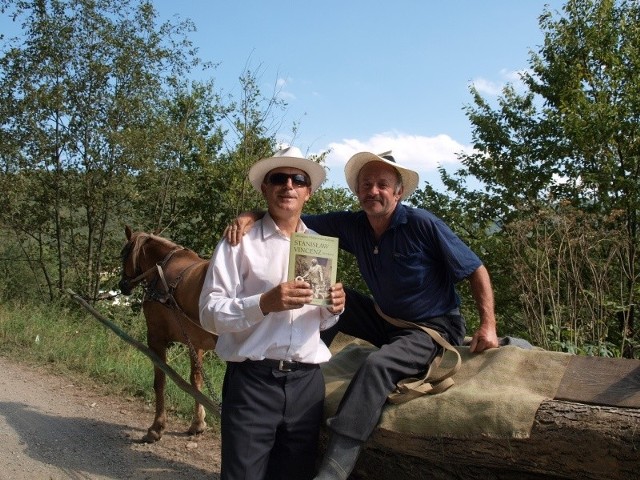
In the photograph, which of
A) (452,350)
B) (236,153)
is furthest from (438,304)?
(236,153)

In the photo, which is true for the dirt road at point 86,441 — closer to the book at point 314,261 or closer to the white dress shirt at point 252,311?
the white dress shirt at point 252,311

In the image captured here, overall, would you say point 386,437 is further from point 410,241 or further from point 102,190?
point 102,190

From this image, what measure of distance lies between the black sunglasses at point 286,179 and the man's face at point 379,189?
0.60 metres

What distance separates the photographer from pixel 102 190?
475 inches

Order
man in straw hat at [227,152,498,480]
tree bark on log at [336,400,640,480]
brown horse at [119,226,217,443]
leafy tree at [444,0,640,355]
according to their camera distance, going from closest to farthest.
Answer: tree bark on log at [336,400,640,480] → man in straw hat at [227,152,498,480] → brown horse at [119,226,217,443] → leafy tree at [444,0,640,355]

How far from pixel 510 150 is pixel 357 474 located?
33.4ft

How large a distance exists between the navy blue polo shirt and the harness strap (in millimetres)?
169

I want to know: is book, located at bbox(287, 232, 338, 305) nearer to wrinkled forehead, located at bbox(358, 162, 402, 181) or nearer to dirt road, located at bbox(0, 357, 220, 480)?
wrinkled forehead, located at bbox(358, 162, 402, 181)

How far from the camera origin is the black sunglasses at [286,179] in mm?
3062

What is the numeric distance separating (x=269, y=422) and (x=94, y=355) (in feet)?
19.2

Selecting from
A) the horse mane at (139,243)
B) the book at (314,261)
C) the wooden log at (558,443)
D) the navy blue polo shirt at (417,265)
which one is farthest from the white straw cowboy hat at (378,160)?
the horse mane at (139,243)

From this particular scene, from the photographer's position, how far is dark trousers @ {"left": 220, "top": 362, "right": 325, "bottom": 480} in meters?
2.86

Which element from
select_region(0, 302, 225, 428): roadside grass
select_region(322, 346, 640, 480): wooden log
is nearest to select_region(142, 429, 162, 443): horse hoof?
select_region(0, 302, 225, 428): roadside grass

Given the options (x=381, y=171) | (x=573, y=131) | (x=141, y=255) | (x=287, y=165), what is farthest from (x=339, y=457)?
(x=573, y=131)
